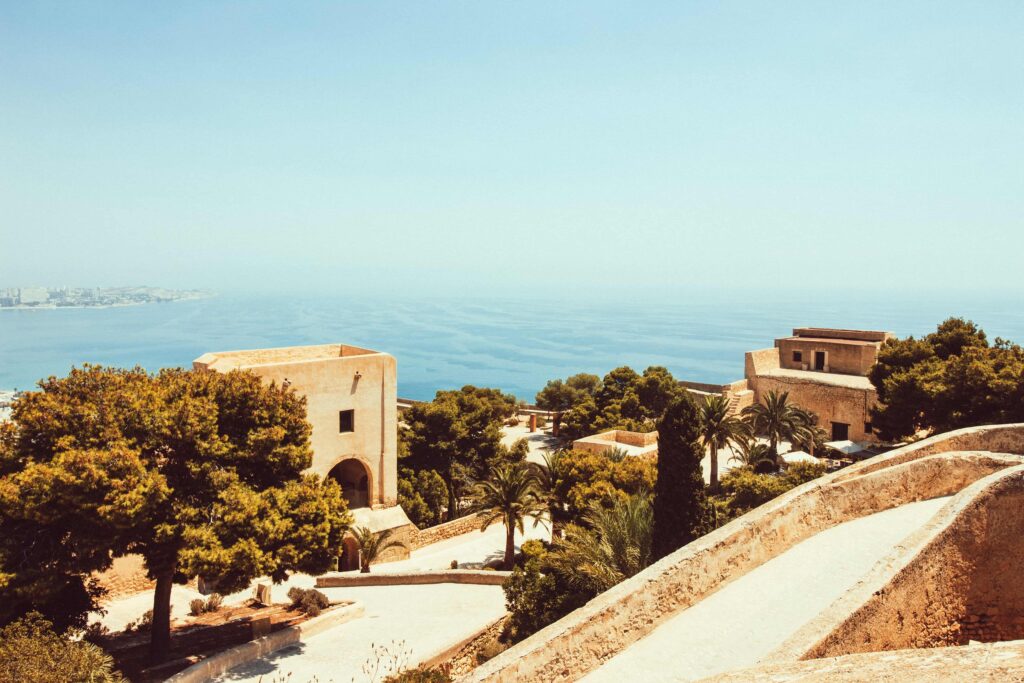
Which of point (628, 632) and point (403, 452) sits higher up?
point (628, 632)

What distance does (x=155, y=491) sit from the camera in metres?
10.6

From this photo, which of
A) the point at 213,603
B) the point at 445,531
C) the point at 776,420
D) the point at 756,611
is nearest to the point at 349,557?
the point at 445,531

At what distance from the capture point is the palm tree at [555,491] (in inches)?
832

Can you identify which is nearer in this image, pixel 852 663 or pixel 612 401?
pixel 852 663

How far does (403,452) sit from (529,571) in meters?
14.2

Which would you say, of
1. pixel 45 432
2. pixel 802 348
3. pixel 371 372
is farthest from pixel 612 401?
pixel 45 432

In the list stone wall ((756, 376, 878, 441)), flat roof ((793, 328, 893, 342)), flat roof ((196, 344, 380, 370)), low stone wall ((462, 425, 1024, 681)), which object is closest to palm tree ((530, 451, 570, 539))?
flat roof ((196, 344, 380, 370))

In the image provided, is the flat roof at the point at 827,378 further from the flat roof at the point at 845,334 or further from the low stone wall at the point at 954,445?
the low stone wall at the point at 954,445

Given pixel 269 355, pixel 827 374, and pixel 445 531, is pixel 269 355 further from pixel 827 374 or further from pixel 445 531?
pixel 827 374

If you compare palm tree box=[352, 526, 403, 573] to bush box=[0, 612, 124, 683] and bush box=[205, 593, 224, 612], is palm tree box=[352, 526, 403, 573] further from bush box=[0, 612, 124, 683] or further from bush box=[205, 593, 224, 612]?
bush box=[0, 612, 124, 683]

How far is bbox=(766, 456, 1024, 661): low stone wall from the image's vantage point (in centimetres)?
598

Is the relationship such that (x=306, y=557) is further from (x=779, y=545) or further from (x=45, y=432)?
(x=779, y=545)

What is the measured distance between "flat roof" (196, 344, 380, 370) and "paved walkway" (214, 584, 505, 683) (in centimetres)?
840

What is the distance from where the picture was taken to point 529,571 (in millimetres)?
13133
